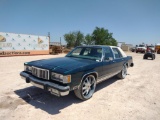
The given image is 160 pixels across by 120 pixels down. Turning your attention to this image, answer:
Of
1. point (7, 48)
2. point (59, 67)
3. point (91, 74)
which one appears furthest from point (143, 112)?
point (7, 48)

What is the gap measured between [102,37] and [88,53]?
53436 millimetres

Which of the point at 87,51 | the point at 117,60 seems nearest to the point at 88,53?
the point at 87,51

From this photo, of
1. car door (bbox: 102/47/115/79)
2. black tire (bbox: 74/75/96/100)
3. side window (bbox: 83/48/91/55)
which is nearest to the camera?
black tire (bbox: 74/75/96/100)

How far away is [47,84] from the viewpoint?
11.6 feet

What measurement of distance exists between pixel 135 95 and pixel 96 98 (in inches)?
56.1

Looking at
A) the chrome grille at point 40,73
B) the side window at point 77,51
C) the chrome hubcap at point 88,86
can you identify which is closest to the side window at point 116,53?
the side window at point 77,51

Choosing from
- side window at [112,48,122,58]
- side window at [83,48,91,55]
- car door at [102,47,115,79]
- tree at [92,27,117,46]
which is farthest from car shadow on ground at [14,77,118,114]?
tree at [92,27,117,46]

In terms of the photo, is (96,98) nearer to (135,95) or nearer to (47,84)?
(135,95)

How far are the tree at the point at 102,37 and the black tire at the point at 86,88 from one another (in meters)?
53.4

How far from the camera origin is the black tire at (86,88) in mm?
3969

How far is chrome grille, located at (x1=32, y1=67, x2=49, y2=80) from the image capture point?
12.3 ft

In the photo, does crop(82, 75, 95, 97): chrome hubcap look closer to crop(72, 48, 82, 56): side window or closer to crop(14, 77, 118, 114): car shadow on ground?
crop(14, 77, 118, 114): car shadow on ground

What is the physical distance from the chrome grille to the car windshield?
175 cm

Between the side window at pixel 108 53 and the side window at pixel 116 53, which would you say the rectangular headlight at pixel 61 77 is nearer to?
the side window at pixel 108 53
